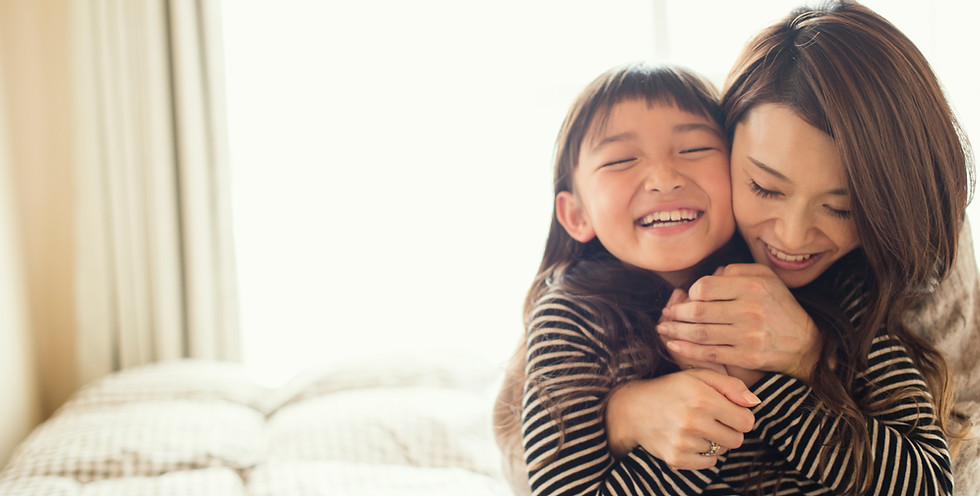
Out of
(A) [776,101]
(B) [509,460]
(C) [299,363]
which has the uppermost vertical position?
(A) [776,101]

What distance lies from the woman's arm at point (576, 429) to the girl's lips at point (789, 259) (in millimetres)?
268

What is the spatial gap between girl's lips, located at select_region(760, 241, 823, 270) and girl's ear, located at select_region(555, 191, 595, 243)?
0.25 meters

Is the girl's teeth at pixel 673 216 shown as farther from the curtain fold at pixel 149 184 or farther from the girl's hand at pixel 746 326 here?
the curtain fold at pixel 149 184

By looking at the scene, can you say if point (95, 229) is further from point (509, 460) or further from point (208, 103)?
point (509, 460)

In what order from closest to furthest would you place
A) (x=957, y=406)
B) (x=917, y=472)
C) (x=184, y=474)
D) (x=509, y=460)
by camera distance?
(x=917, y=472) < (x=957, y=406) < (x=509, y=460) < (x=184, y=474)

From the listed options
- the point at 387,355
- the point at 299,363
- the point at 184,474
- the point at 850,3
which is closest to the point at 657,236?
the point at 850,3

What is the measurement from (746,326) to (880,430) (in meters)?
0.19

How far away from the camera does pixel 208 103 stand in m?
2.46

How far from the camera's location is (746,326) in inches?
33.5

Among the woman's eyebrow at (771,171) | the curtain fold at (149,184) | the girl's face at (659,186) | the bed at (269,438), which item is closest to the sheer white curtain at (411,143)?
the curtain fold at (149,184)

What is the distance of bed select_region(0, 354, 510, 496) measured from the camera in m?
1.49

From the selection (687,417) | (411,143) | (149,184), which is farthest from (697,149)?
(149,184)

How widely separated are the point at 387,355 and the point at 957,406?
5.11 feet

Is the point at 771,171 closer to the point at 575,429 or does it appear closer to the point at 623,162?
the point at 623,162
